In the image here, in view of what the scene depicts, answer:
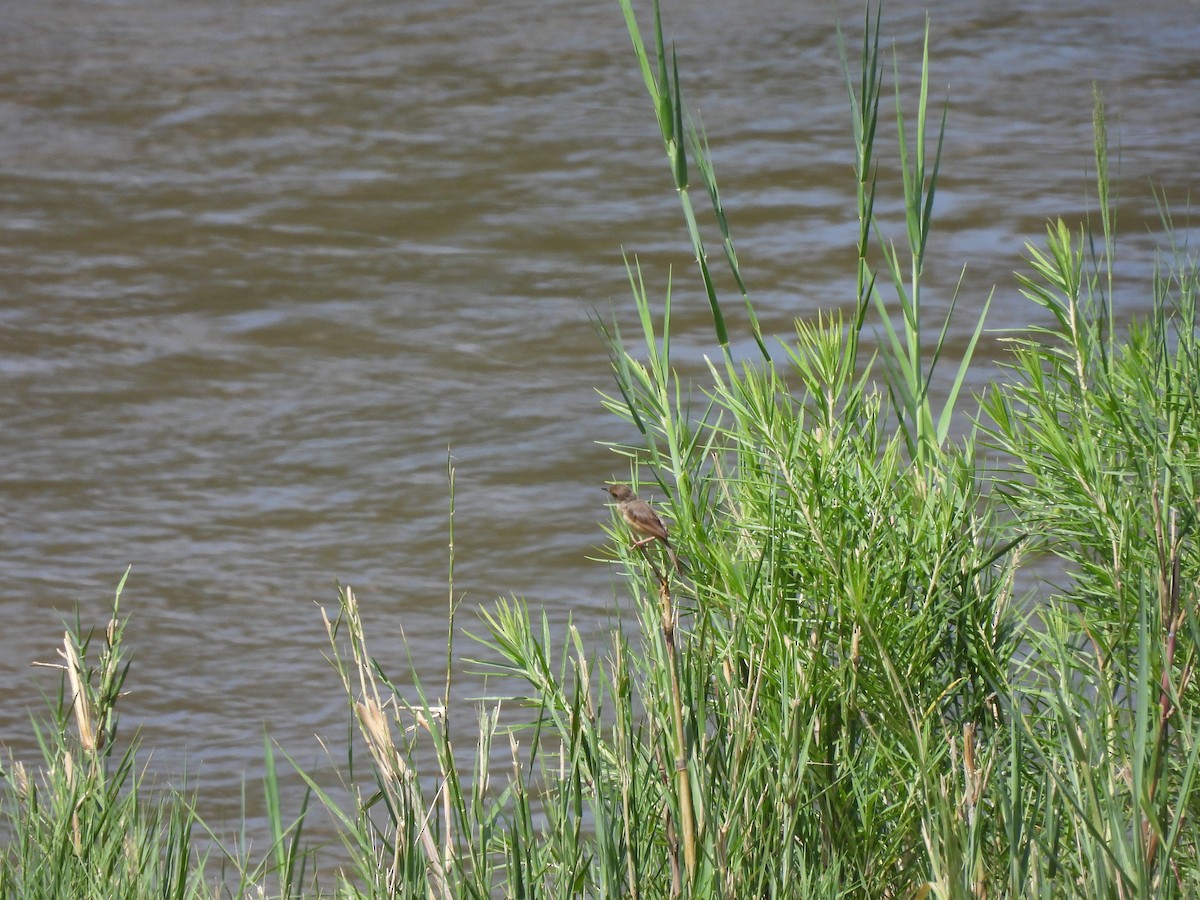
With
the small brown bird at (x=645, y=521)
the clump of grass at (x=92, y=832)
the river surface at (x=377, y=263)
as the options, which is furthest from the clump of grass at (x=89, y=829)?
the river surface at (x=377, y=263)

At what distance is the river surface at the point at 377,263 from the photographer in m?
3.57

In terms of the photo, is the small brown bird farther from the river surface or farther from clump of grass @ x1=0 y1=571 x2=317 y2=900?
the river surface

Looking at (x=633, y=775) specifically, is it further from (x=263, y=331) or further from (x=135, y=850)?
(x=263, y=331)

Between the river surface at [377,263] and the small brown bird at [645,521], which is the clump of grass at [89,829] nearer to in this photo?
the small brown bird at [645,521]

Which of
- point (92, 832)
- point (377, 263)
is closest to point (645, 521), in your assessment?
point (92, 832)

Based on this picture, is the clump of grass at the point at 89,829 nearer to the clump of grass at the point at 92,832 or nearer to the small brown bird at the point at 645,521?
the clump of grass at the point at 92,832

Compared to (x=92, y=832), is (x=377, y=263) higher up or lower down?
lower down

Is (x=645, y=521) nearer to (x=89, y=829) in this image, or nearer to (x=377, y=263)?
(x=89, y=829)

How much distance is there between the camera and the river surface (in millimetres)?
3566

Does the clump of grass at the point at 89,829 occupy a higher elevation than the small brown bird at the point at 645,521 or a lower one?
lower

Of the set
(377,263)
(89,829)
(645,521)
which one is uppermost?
(645,521)

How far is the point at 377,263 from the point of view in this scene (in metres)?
4.93

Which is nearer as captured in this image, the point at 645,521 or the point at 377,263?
the point at 645,521

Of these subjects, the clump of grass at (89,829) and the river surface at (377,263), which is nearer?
the clump of grass at (89,829)
